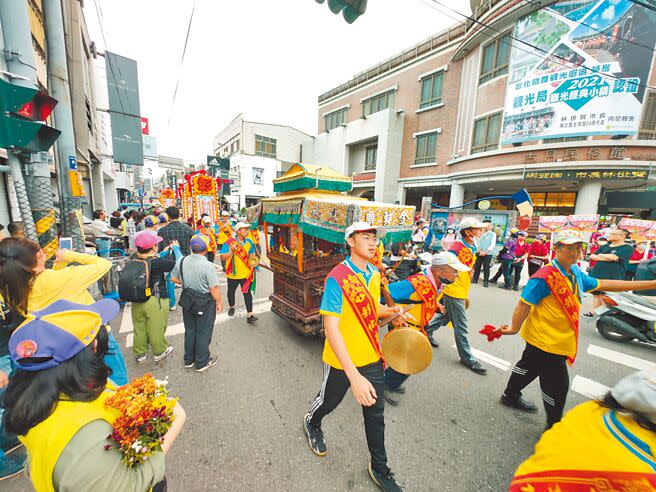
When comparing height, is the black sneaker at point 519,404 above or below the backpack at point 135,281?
below

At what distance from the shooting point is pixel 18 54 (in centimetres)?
331

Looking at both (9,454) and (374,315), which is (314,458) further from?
(9,454)

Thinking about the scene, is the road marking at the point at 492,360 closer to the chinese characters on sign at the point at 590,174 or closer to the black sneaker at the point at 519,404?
the black sneaker at the point at 519,404

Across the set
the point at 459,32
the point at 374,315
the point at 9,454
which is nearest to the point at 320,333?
the point at 374,315

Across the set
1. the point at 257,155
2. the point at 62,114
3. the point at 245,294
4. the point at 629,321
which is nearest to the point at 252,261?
the point at 245,294

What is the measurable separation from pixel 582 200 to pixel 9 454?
1792 centimetres

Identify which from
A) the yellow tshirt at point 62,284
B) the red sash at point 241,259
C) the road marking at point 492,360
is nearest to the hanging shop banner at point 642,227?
the road marking at point 492,360

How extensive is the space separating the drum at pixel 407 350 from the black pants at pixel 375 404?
0.87 ft

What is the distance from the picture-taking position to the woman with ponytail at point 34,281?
1987 millimetres

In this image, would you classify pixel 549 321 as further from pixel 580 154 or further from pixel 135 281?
pixel 580 154

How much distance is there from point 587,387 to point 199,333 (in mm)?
5342

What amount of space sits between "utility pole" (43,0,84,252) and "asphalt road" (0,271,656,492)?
92.7 inches

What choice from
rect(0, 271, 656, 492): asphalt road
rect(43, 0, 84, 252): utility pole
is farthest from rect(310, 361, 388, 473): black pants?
rect(43, 0, 84, 252): utility pole

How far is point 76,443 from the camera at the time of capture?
35.7 inches
